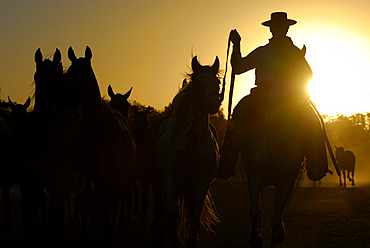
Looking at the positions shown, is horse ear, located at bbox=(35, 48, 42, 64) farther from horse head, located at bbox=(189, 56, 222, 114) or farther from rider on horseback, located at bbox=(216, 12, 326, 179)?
rider on horseback, located at bbox=(216, 12, 326, 179)

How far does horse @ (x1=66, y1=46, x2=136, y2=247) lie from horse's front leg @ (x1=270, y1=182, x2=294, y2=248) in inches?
114

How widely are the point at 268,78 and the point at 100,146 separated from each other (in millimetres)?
3103

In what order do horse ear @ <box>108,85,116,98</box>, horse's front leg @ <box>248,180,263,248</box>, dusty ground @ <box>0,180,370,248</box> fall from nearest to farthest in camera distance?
horse's front leg @ <box>248,180,263,248</box>, dusty ground @ <box>0,180,370,248</box>, horse ear @ <box>108,85,116,98</box>

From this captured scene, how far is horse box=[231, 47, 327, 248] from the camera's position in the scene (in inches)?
354

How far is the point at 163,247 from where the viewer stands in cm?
1048

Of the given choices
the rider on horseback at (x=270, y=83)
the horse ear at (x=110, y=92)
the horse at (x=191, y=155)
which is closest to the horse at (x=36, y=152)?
the horse at (x=191, y=155)

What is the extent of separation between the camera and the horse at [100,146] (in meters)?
9.30

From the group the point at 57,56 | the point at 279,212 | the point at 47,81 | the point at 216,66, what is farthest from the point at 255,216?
the point at 57,56

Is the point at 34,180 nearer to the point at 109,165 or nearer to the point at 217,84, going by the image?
the point at 109,165

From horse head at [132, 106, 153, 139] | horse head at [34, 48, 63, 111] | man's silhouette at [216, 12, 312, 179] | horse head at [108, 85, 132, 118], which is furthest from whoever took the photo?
horse head at [132, 106, 153, 139]

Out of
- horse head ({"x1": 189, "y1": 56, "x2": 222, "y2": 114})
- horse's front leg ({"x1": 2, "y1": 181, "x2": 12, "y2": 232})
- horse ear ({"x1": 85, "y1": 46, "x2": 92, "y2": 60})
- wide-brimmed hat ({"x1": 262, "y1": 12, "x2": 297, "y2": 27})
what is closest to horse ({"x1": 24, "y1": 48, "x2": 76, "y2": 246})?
horse ear ({"x1": 85, "y1": 46, "x2": 92, "y2": 60})

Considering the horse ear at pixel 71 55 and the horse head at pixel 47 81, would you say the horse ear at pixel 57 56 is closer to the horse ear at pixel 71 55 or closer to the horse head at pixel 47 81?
the horse head at pixel 47 81

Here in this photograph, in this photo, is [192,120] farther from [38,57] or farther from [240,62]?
[38,57]

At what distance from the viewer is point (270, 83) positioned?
9.40 meters
